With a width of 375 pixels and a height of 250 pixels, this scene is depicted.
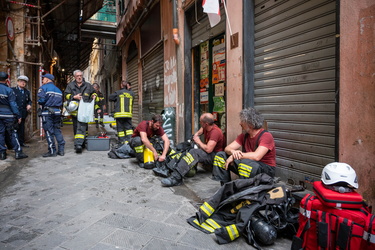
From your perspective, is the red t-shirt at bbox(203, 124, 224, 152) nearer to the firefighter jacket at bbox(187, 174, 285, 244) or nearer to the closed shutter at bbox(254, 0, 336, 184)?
the closed shutter at bbox(254, 0, 336, 184)

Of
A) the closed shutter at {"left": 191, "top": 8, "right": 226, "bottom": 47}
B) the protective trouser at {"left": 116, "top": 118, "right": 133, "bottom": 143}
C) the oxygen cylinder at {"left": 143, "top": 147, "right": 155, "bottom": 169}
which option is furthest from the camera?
the protective trouser at {"left": 116, "top": 118, "right": 133, "bottom": 143}

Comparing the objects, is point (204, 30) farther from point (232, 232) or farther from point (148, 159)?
point (232, 232)

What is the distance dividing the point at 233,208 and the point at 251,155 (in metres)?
0.77

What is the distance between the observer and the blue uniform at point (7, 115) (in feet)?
18.1

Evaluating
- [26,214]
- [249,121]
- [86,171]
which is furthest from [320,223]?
[86,171]

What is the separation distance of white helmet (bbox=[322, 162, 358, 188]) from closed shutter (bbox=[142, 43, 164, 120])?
6443 millimetres

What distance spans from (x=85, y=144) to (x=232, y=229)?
6.01m

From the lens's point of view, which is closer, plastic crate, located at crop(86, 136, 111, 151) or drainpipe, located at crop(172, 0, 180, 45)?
drainpipe, located at crop(172, 0, 180, 45)

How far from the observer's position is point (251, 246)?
238 centimetres

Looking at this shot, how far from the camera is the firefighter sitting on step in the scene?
4902 millimetres

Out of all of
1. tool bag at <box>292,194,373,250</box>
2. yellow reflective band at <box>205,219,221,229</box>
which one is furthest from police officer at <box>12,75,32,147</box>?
tool bag at <box>292,194,373,250</box>

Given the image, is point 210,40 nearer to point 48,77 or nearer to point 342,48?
point 342,48

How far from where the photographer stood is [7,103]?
5.63m

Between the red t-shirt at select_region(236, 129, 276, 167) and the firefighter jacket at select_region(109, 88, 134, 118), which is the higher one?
the firefighter jacket at select_region(109, 88, 134, 118)
